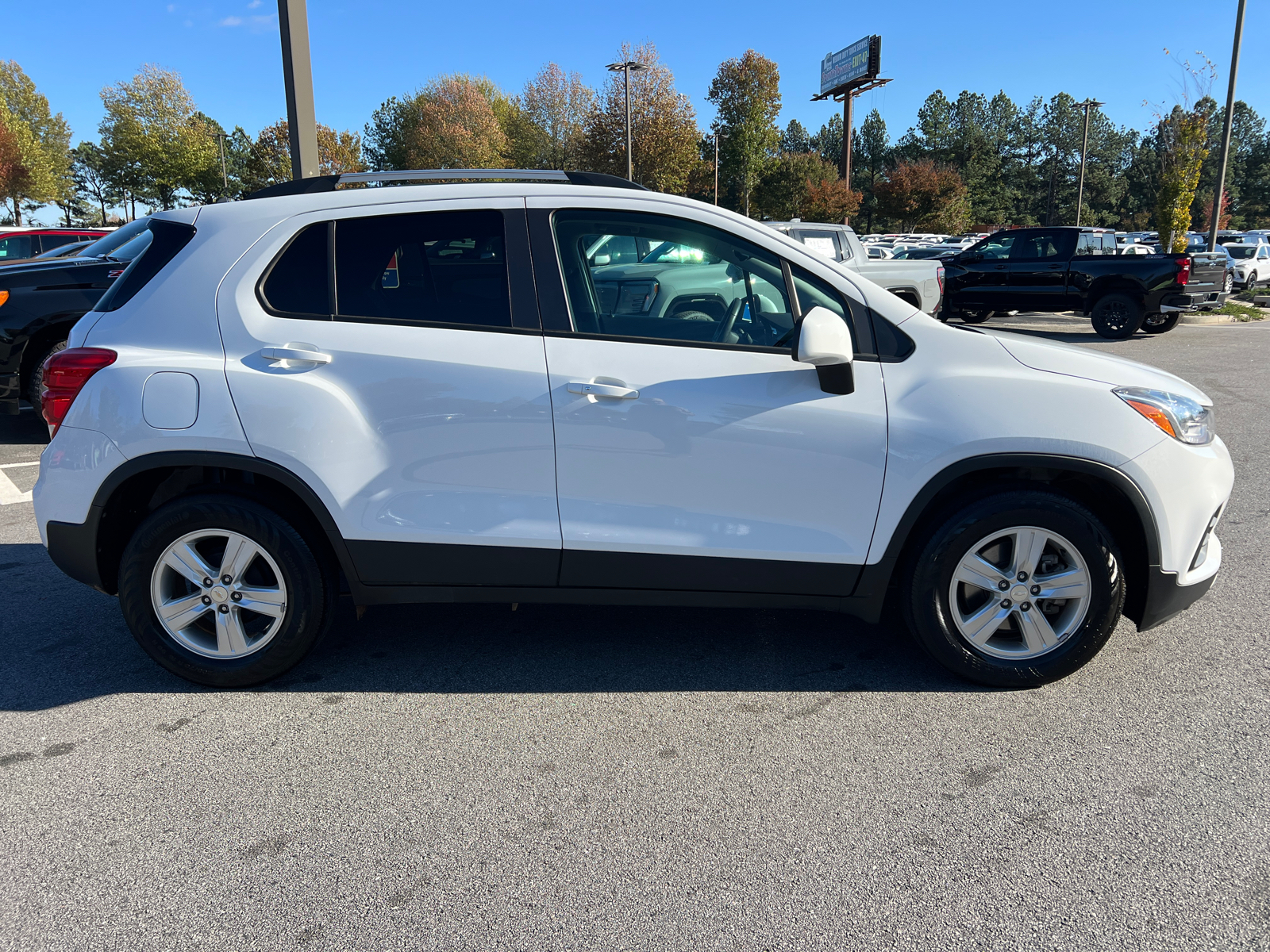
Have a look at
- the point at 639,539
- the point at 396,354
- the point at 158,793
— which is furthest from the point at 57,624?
the point at 639,539

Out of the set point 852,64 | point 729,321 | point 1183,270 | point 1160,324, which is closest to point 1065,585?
point 729,321

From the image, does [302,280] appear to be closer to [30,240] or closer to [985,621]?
[985,621]

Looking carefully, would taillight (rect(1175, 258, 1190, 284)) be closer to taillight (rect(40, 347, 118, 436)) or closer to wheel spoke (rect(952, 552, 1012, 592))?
wheel spoke (rect(952, 552, 1012, 592))

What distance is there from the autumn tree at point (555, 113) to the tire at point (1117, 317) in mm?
49807

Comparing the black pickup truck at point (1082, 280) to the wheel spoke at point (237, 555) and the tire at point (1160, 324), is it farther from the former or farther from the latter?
the wheel spoke at point (237, 555)

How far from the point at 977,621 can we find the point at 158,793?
2.77m

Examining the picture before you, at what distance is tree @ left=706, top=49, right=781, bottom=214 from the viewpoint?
6350 centimetres

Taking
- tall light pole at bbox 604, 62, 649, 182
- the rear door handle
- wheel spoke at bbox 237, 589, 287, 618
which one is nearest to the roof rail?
the rear door handle

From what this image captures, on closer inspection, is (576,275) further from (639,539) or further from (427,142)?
(427,142)

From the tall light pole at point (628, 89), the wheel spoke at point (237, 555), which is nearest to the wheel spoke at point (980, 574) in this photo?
the wheel spoke at point (237, 555)

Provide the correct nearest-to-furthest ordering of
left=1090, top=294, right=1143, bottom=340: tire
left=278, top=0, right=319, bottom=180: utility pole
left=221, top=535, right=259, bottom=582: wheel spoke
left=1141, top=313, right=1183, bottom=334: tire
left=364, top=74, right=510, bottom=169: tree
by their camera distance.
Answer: left=221, top=535, right=259, bottom=582: wheel spoke → left=278, top=0, right=319, bottom=180: utility pole → left=1090, top=294, right=1143, bottom=340: tire → left=1141, top=313, right=1183, bottom=334: tire → left=364, top=74, right=510, bottom=169: tree

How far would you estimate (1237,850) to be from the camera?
8.07ft

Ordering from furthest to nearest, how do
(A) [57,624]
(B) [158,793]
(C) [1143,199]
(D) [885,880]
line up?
(C) [1143,199] < (A) [57,624] < (B) [158,793] < (D) [885,880]

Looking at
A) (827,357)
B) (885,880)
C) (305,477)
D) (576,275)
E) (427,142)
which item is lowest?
(885,880)
